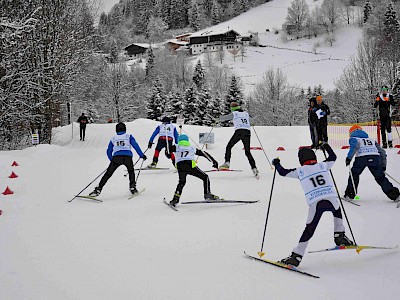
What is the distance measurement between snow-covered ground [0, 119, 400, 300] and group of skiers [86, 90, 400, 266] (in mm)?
297

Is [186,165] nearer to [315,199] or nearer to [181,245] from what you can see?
[181,245]

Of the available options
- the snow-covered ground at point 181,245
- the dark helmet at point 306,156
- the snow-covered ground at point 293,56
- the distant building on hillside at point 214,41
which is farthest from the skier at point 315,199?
the distant building on hillside at point 214,41

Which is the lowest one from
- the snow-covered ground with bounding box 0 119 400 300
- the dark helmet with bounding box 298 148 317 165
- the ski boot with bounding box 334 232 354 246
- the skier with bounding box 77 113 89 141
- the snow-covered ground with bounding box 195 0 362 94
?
the snow-covered ground with bounding box 0 119 400 300

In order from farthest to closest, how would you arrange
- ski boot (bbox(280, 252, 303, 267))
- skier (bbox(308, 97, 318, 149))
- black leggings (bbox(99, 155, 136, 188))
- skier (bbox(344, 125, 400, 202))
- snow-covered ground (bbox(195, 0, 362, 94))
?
1. snow-covered ground (bbox(195, 0, 362, 94))
2. skier (bbox(308, 97, 318, 149))
3. black leggings (bbox(99, 155, 136, 188))
4. skier (bbox(344, 125, 400, 202))
5. ski boot (bbox(280, 252, 303, 267))

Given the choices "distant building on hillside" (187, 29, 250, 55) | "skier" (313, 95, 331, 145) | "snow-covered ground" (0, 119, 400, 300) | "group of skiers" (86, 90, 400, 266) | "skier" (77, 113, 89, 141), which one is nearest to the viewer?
"snow-covered ground" (0, 119, 400, 300)

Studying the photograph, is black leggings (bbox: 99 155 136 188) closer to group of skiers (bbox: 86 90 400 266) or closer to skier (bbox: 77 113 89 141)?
group of skiers (bbox: 86 90 400 266)

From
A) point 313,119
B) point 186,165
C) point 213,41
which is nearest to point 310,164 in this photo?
point 186,165

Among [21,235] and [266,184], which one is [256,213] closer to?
[266,184]

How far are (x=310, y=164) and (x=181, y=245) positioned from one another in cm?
200

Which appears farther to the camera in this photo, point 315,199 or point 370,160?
point 370,160

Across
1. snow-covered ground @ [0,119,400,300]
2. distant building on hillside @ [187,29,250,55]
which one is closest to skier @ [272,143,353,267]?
snow-covered ground @ [0,119,400,300]

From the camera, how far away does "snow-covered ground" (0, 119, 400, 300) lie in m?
3.81

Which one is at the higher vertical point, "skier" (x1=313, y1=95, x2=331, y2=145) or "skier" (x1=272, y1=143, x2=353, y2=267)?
"skier" (x1=313, y1=95, x2=331, y2=145)

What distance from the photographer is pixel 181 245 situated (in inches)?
200
